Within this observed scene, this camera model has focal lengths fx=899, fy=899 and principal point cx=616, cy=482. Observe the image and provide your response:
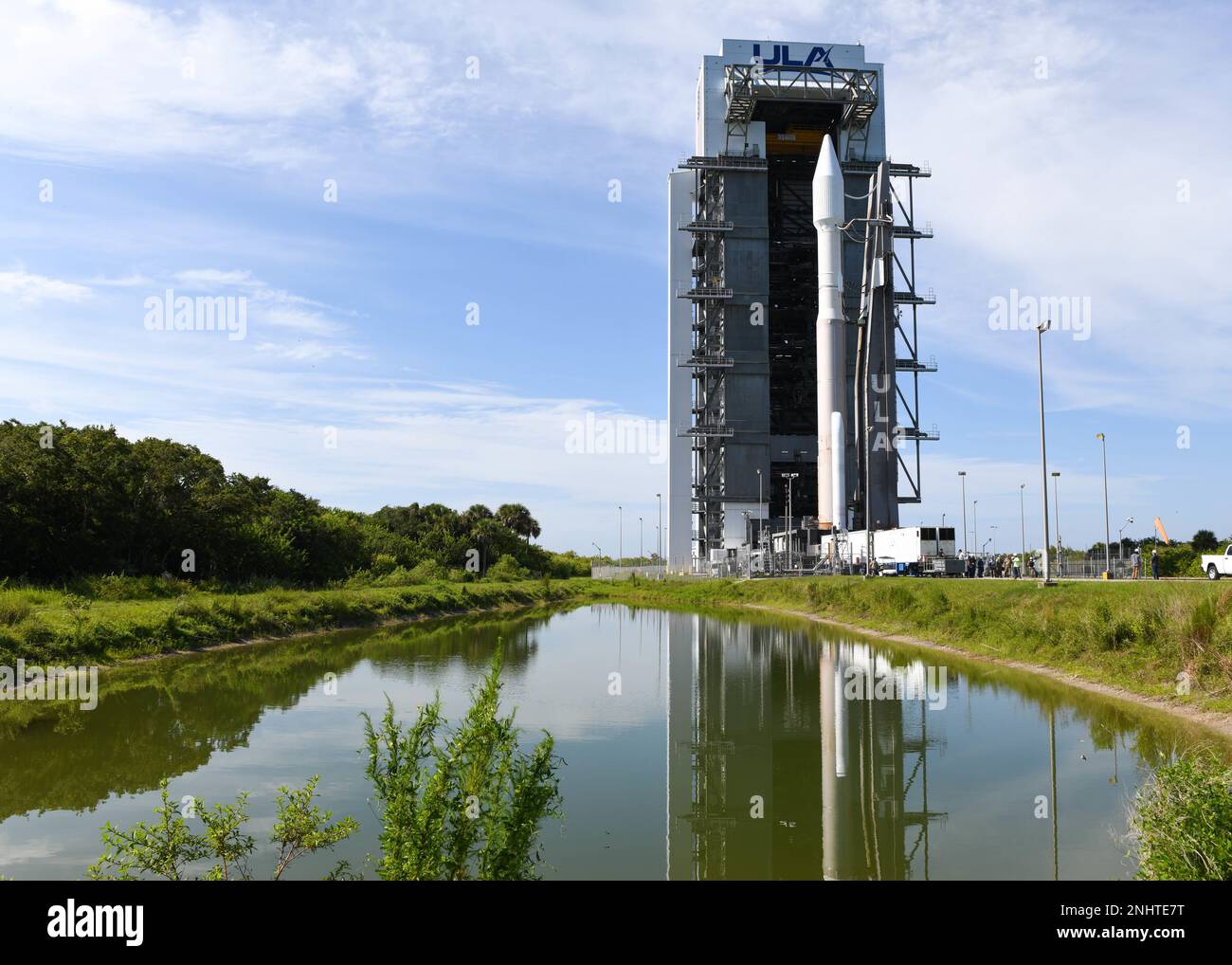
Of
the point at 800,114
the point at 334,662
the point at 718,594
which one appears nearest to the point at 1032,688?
the point at 334,662

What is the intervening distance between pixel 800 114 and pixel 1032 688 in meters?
56.1

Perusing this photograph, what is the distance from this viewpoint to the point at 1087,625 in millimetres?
21828

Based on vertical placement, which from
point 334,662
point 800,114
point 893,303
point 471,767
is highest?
point 800,114

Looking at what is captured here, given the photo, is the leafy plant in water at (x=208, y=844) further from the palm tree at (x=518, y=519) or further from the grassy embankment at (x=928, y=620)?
the palm tree at (x=518, y=519)

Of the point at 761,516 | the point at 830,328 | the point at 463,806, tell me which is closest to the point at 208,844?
the point at 463,806

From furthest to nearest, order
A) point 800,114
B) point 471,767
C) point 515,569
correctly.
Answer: point 515,569 → point 800,114 → point 471,767

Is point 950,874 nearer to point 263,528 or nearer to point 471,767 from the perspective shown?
point 471,767

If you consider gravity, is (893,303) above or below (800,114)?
below

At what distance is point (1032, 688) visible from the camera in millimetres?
20484

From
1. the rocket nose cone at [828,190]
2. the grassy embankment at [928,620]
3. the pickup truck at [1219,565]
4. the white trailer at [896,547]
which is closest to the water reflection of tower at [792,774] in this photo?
the grassy embankment at [928,620]

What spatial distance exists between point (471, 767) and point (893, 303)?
59.1m

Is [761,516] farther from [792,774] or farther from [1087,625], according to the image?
[792,774]

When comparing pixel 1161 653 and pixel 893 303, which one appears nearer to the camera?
pixel 1161 653
